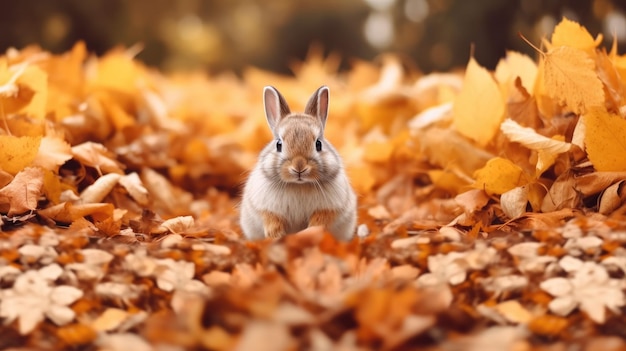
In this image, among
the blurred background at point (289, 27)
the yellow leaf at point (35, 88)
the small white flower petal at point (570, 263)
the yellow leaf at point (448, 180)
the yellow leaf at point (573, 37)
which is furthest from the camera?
the blurred background at point (289, 27)

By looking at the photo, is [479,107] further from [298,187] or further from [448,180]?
[298,187]

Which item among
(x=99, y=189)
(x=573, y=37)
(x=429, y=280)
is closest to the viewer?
(x=429, y=280)

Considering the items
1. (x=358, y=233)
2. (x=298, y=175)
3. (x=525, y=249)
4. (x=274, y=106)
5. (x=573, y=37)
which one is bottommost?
(x=358, y=233)

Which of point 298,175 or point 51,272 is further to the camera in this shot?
point 298,175

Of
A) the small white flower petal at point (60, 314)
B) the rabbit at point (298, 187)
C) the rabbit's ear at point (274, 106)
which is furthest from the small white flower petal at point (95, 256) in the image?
the rabbit's ear at point (274, 106)

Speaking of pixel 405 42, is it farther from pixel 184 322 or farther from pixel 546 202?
pixel 184 322

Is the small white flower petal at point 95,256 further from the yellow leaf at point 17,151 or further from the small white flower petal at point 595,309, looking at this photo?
the small white flower petal at point 595,309

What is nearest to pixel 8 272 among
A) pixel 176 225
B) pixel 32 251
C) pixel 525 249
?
pixel 32 251
